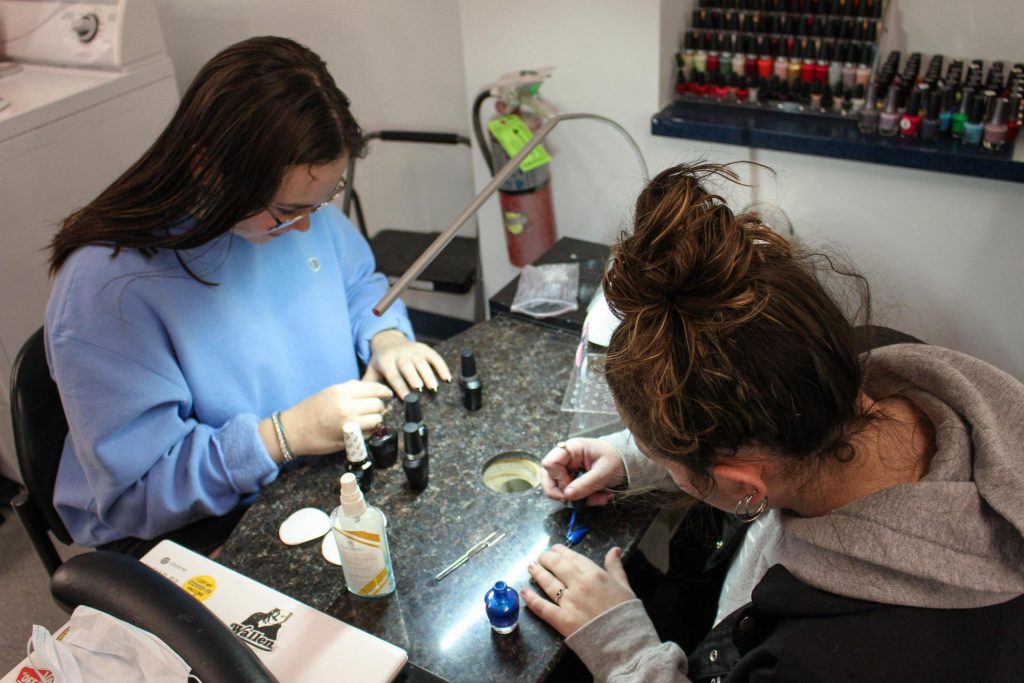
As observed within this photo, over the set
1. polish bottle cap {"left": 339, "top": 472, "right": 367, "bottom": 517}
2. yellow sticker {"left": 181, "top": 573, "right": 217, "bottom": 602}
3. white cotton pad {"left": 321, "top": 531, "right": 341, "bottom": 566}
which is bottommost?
white cotton pad {"left": 321, "top": 531, "right": 341, "bottom": 566}

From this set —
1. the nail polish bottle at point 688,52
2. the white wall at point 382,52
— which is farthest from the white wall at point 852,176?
the white wall at point 382,52

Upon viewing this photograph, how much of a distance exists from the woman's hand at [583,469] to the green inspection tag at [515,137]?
0.93 metres

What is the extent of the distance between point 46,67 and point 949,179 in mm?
2330

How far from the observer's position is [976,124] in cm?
162

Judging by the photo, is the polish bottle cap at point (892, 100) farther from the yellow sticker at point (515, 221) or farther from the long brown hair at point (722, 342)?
the long brown hair at point (722, 342)

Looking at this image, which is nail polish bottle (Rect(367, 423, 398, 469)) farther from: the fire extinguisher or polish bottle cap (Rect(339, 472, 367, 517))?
the fire extinguisher

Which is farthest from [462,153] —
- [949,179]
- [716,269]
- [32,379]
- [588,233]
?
[716,269]

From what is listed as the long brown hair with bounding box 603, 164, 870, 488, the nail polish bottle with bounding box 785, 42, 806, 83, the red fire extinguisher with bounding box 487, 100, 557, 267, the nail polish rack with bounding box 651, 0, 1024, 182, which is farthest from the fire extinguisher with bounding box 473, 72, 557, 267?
the long brown hair with bounding box 603, 164, 870, 488

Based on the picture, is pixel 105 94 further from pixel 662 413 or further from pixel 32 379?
pixel 662 413

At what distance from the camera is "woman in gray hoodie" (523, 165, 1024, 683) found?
0.78 metres

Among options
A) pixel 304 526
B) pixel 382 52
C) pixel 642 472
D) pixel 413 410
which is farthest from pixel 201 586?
pixel 382 52

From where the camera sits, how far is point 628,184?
6.77ft

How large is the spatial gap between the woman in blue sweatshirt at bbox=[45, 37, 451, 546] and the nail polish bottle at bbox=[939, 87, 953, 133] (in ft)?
3.91

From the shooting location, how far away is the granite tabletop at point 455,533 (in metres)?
1.02
